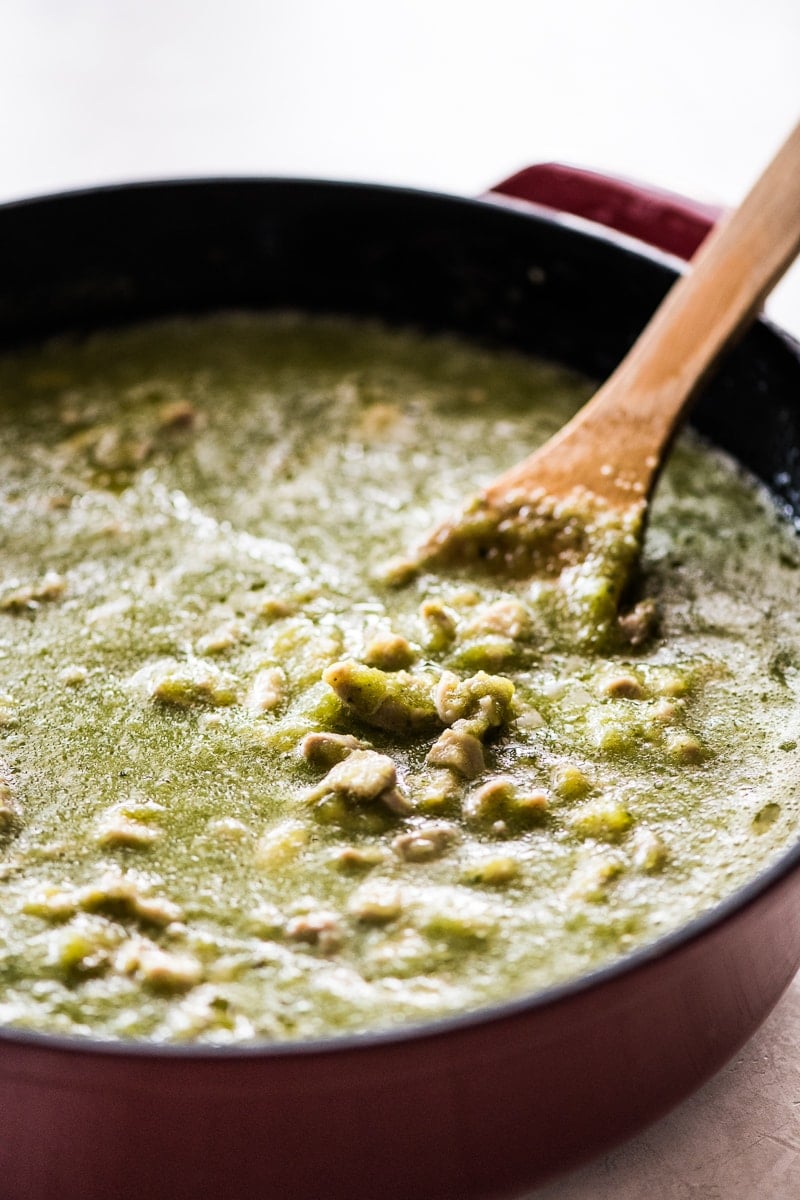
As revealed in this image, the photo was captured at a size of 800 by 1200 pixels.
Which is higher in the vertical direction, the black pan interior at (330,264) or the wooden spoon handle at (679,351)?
the wooden spoon handle at (679,351)

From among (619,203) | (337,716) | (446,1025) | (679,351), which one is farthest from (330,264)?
(446,1025)

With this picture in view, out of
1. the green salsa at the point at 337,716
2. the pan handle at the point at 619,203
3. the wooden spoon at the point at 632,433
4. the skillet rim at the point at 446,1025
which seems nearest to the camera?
the skillet rim at the point at 446,1025

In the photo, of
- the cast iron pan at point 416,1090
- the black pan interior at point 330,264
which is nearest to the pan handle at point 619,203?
the black pan interior at point 330,264

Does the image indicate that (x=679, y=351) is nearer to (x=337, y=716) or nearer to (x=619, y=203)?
(x=619, y=203)

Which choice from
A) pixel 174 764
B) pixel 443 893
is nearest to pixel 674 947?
pixel 443 893

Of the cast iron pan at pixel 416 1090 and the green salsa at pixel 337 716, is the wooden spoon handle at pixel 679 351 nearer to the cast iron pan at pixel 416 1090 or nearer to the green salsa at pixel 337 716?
the green salsa at pixel 337 716
